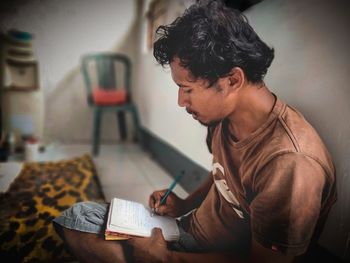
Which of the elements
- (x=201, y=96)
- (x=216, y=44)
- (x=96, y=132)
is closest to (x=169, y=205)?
(x=201, y=96)

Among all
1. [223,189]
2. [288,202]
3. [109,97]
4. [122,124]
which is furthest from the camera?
[122,124]

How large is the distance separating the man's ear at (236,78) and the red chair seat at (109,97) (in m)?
1.29

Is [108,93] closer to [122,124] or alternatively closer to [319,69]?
[122,124]

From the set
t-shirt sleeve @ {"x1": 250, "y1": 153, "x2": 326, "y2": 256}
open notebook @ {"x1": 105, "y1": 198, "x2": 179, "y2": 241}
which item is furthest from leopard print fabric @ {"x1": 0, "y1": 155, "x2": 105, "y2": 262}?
t-shirt sleeve @ {"x1": 250, "y1": 153, "x2": 326, "y2": 256}

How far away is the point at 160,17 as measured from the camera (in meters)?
1.00

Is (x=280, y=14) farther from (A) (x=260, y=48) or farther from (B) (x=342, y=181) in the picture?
(B) (x=342, y=181)

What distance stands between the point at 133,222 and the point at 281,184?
1.40 feet

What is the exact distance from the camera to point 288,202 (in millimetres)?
578

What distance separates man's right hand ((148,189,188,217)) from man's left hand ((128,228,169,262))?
4.9 inches

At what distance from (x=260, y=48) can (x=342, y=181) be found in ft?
1.30

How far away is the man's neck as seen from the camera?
26.1 inches

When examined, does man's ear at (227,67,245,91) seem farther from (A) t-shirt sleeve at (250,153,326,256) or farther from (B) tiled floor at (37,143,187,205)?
(B) tiled floor at (37,143,187,205)

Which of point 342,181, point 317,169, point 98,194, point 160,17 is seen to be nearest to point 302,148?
point 317,169

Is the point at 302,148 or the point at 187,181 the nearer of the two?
the point at 302,148
